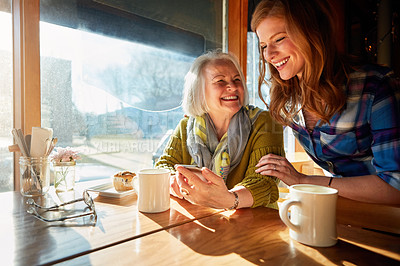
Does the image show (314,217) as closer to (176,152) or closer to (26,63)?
(176,152)

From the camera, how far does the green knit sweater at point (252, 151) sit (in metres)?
1.31

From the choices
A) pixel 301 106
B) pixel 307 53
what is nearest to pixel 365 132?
pixel 301 106

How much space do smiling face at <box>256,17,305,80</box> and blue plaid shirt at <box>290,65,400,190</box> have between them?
0.71 ft

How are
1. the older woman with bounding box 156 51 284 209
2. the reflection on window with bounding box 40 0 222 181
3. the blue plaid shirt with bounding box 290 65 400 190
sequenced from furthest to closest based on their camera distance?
the reflection on window with bounding box 40 0 222 181
the older woman with bounding box 156 51 284 209
the blue plaid shirt with bounding box 290 65 400 190

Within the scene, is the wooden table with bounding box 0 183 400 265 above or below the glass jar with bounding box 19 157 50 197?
below

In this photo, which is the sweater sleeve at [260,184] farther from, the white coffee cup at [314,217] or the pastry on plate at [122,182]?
the pastry on plate at [122,182]

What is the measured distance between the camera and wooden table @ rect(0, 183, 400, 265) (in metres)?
0.62

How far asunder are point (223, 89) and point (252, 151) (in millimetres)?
371

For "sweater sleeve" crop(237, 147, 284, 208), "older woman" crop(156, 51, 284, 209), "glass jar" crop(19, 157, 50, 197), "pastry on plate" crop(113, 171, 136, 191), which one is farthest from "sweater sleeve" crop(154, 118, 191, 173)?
"glass jar" crop(19, 157, 50, 197)

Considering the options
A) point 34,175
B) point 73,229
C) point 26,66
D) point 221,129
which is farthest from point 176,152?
point 26,66

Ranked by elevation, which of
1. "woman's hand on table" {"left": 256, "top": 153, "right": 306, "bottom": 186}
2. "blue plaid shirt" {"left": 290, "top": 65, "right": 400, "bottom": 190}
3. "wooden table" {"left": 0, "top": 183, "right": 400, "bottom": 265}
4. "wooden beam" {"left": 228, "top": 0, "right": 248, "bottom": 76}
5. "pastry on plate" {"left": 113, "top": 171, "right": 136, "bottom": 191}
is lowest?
"wooden table" {"left": 0, "top": 183, "right": 400, "bottom": 265}

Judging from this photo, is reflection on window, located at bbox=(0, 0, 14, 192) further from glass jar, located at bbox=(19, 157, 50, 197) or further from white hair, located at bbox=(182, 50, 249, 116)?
white hair, located at bbox=(182, 50, 249, 116)

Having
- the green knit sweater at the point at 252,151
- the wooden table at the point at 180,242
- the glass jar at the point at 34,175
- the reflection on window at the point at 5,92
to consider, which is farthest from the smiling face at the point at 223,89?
the reflection on window at the point at 5,92

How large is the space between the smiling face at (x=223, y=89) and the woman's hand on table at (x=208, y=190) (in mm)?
656
